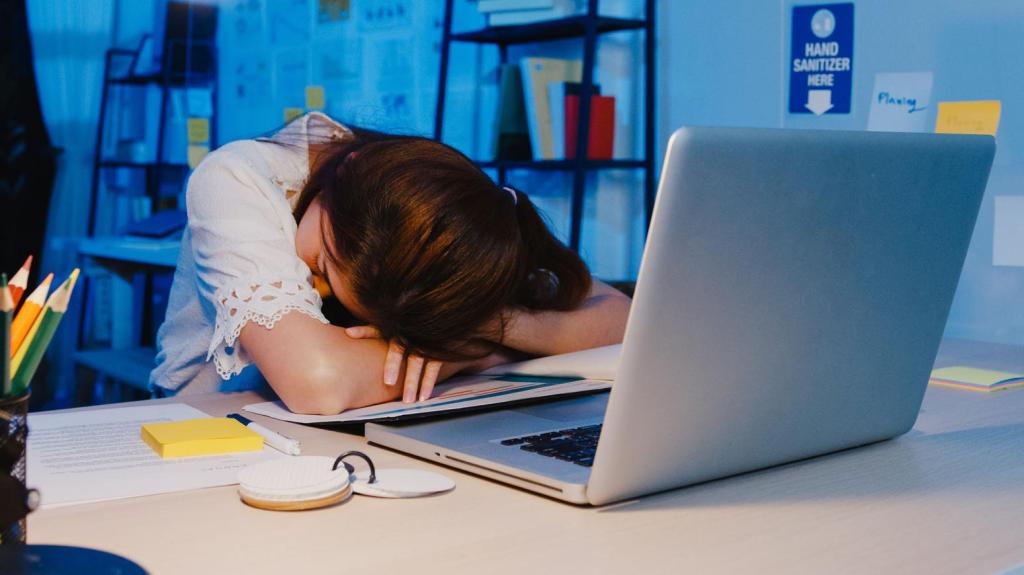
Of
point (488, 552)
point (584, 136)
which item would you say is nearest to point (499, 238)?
point (488, 552)

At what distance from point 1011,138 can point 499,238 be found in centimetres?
124

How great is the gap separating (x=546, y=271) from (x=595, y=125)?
1.29m

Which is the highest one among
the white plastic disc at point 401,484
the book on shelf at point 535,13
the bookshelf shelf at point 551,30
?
the book on shelf at point 535,13

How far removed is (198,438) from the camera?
0.89 m

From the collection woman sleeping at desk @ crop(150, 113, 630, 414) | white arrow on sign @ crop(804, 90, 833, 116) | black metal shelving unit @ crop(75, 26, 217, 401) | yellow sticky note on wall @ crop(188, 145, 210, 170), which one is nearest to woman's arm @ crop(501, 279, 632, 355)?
woman sleeping at desk @ crop(150, 113, 630, 414)

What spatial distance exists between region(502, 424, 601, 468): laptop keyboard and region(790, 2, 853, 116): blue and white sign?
151cm

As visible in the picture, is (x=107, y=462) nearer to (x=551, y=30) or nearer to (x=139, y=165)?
(x=551, y=30)

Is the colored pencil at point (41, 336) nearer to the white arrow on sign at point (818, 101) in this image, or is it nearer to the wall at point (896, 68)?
the wall at point (896, 68)

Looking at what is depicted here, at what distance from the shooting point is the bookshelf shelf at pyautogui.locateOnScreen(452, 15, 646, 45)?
251cm

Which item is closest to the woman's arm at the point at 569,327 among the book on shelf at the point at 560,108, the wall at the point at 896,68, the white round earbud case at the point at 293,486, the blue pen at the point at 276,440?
the blue pen at the point at 276,440

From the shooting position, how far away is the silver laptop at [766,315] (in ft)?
2.16

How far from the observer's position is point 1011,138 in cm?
188

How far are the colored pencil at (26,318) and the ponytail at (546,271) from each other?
0.66 meters

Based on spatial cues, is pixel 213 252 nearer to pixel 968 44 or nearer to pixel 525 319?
pixel 525 319
